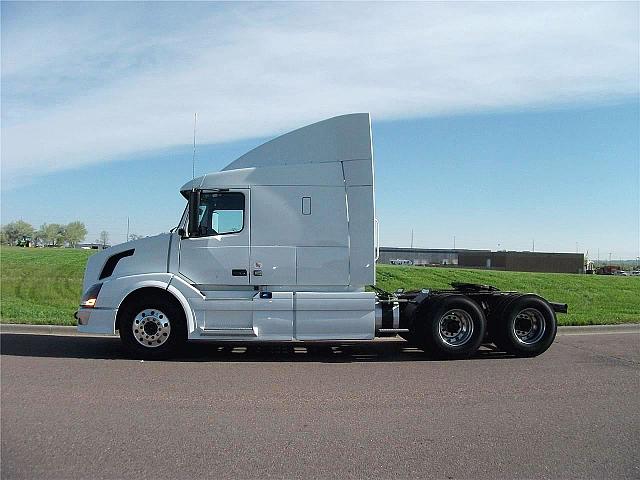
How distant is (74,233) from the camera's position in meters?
96.9

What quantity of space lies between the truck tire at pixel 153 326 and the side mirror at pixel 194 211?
1131mm

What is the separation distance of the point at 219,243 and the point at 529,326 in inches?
212

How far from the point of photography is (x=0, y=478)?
15.0 ft

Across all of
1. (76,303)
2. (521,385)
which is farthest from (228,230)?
(76,303)

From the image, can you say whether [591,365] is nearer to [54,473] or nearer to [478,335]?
[478,335]

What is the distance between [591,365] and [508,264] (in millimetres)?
50455

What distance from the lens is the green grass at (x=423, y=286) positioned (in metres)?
14.7

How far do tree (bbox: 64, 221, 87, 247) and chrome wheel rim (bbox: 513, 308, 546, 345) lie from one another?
93.1 metres

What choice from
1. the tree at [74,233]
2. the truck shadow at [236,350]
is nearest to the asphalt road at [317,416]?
the truck shadow at [236,350]

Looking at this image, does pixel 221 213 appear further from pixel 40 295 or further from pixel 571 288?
pixel 571 288

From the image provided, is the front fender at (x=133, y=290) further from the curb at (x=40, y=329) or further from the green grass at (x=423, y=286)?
the green grass at (x=423, y=286)

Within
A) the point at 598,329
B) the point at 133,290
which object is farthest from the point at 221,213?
the point at 598,329

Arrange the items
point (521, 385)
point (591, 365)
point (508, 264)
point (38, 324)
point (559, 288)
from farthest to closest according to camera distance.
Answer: point (508, 264) → point (559, 288) → point (38, 324) → point (591, 365) → point (521, 385)

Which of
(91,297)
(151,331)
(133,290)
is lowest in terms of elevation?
(151,331)
